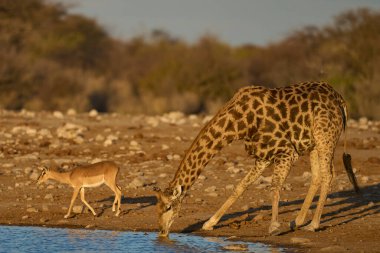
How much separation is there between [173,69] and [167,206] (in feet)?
103

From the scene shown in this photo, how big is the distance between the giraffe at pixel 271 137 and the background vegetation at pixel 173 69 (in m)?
19.2

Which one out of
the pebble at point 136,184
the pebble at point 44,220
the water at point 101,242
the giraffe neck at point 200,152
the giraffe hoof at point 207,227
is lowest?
the water at point 101,242

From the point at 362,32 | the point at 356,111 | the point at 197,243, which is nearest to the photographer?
the point at 197,243

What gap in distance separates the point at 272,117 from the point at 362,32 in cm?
3001

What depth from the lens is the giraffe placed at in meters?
11.9

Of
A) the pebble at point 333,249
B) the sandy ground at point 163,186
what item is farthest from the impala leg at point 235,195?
the pebble at point 333,249

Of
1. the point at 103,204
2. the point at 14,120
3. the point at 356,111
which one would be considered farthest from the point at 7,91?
the point at 103,204

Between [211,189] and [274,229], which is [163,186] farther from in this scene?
[274,229]

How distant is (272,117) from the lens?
1214 centimetres

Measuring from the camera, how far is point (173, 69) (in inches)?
1692

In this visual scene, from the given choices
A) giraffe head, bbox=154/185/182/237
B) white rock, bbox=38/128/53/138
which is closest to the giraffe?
giraffe head, bbox=154/185/182/237

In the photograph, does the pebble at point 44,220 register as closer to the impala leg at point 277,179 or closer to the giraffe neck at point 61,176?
the giraffe neck at point 61,176

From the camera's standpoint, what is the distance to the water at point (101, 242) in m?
11.4

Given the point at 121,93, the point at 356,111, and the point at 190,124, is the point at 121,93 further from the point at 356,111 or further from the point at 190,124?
the point at 190,124
